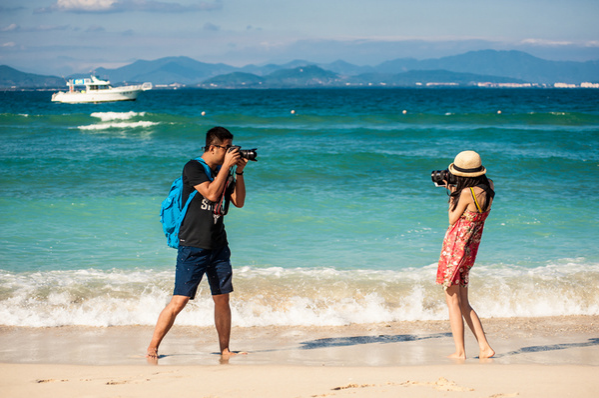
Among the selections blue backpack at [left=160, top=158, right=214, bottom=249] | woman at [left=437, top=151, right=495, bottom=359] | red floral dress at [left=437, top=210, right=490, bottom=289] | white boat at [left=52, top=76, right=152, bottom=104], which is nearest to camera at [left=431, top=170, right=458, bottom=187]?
woman at [left=437, top=151, right=495, bottom=359]

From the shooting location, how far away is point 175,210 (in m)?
3.94

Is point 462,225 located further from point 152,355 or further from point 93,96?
point 93,96

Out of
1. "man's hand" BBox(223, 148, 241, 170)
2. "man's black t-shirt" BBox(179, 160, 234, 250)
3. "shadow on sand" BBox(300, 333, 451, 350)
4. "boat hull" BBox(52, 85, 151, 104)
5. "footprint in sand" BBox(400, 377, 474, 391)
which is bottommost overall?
"shadow on sand" BBox(300, 333, 451, 350)

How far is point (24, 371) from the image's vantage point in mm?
3555

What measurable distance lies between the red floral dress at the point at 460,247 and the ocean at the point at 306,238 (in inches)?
59.9

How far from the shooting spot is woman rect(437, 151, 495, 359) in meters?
3.82

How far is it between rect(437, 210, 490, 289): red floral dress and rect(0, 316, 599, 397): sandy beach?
1.98ft

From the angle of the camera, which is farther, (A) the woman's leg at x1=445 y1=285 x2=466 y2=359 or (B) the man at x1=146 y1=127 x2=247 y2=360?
(A) the woman's leg at x1=445 y1=285 x2=466 y2=359

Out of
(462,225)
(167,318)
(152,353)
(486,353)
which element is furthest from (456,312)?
(152,353)

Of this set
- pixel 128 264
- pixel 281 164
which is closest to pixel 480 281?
pixel 128 264

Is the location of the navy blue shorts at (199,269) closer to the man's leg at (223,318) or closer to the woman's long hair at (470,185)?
the man's leg at (223,318)

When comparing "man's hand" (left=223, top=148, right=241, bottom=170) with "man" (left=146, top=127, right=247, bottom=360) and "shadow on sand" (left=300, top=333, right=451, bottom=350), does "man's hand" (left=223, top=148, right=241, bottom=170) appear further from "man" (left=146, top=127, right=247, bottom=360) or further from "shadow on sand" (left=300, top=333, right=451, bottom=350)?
"shadow on sand" (left=300, top=333, right=451, bottom=350)

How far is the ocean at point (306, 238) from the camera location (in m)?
5.54

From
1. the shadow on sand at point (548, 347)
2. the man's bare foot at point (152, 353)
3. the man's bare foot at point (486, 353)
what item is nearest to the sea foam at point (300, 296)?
the shadow on sand at point (548, 347)
